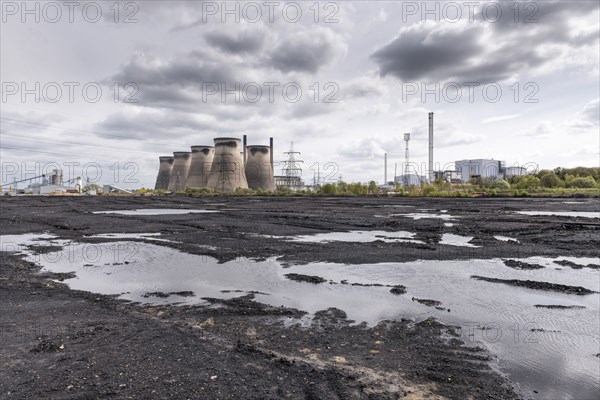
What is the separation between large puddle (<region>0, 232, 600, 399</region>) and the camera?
3283mm

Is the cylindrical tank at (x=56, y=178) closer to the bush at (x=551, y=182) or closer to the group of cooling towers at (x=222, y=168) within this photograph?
the group of cooling towers at (x=222, y=168)

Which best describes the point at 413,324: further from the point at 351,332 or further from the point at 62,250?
the point at 62,250

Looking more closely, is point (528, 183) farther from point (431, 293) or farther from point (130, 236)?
point (431, 293)

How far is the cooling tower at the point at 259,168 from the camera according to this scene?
53125 millimetres

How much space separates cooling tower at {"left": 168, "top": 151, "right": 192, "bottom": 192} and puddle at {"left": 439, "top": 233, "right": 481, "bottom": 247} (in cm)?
5255

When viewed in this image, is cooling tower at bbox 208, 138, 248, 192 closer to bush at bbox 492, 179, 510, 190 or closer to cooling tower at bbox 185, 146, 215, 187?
cooling tower at bbox 185, 146, 215, 187

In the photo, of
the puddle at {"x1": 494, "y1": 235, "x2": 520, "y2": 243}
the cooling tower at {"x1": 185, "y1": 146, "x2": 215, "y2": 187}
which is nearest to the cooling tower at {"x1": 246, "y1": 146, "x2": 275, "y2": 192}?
the cooling tower at {"x1": 185, "y1": 146, "x2": 215, "y2": 187}

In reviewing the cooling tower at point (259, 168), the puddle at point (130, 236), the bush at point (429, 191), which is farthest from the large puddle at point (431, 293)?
the cooling tower at point (259, 168)

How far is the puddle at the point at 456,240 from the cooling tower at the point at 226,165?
4091 cm

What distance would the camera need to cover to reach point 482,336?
372cm

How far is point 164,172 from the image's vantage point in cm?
6406

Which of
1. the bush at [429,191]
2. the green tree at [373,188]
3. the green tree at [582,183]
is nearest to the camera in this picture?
the bush at [429,191]

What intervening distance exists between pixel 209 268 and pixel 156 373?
3.93m

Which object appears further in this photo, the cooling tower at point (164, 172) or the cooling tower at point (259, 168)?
the cooling tower at point (164, 172)
